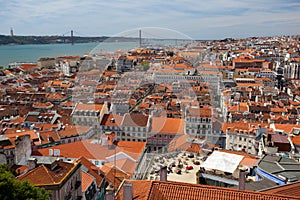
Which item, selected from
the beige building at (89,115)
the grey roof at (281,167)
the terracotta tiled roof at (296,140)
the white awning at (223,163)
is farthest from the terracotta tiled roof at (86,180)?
the terracotta tiled roof at (296,140)

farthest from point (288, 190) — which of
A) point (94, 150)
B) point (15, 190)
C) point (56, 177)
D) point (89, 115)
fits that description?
point (89, 115)

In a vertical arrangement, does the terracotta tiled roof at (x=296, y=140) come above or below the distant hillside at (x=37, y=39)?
below

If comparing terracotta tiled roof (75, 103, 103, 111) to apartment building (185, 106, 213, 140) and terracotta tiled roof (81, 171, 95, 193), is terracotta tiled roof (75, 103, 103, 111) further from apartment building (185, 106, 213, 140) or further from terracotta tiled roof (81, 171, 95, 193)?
terracotta tiled roof (81, 171, 95, 193)

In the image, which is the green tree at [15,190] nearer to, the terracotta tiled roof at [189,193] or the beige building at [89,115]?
the terracotta tiled roof at [189,193]

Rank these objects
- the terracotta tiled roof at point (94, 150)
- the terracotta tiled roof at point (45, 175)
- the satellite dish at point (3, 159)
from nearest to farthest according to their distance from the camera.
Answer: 1. the terracotta tiled roof at point (45, 175)
2. the satellite dish at point (3, 159)
3. the terracotta tiled roof at point (94, 150)

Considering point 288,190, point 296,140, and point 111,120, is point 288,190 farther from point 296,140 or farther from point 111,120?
point 111,120

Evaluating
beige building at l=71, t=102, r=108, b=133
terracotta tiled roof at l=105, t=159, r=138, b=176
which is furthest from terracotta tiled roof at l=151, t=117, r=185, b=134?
terracotta tiled roof at l=105, t=159, r=138, b=176
